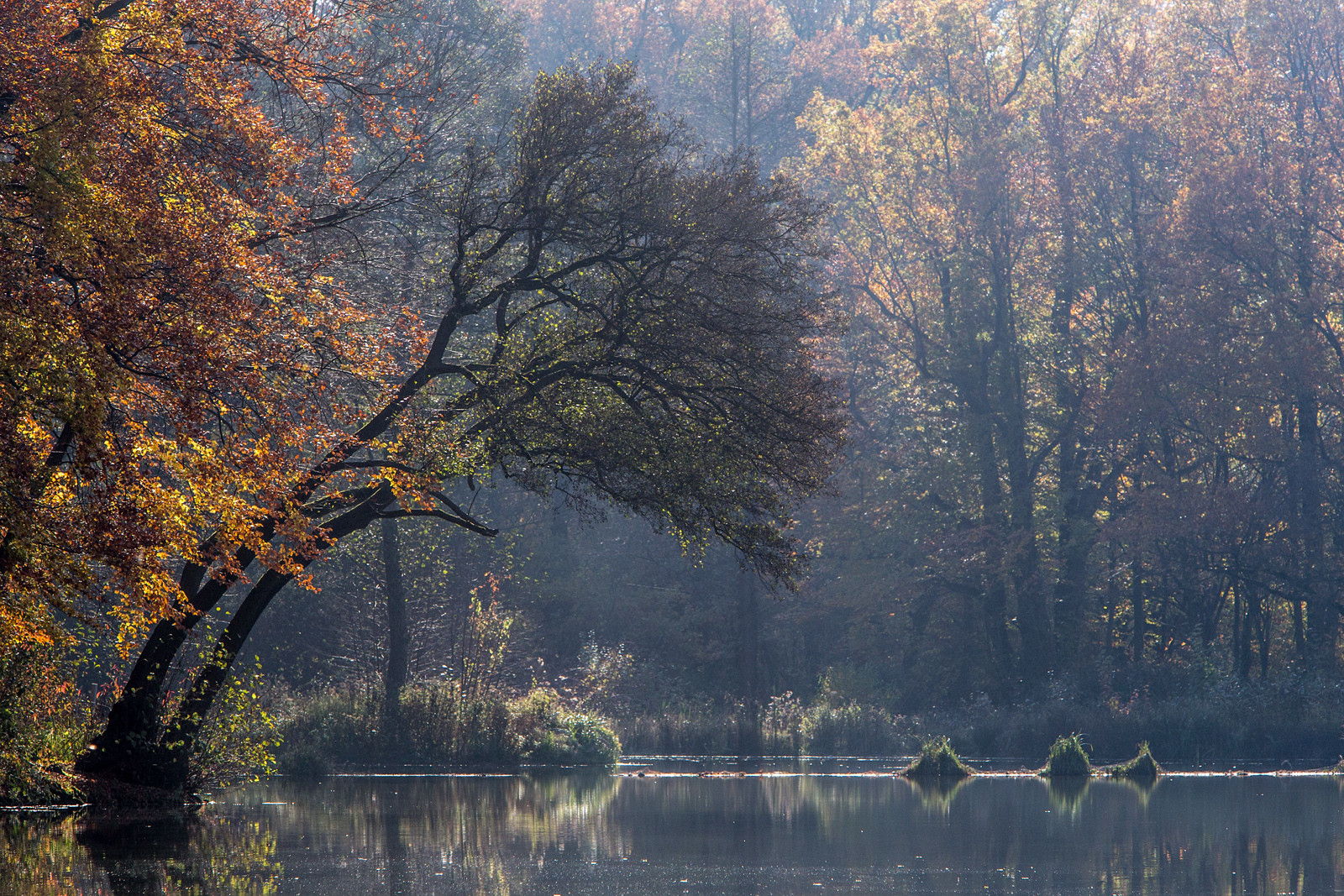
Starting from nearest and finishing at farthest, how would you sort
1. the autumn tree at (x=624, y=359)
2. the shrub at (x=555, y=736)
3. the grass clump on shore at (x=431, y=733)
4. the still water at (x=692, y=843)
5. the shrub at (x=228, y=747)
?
the still water at (x=692, y=843) < the shrub at (x=228, y=747) < the autumn tree at (x=624, y=359) < the grass clump on shore at (x=431, y=733) < the shrub at (x=555, y=736)

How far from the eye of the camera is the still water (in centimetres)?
1007

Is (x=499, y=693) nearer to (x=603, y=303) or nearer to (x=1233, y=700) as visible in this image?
(x=603, y=303)

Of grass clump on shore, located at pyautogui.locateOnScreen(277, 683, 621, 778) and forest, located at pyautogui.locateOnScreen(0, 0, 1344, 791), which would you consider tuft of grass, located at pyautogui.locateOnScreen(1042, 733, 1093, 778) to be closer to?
forest, located at pyautogui.locateOnScreen(0, 0, 1344, 791)

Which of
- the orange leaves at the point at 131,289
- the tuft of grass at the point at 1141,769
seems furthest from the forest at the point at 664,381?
the tuft of grass at the point at 1141,769

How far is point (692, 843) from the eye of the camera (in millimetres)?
12695

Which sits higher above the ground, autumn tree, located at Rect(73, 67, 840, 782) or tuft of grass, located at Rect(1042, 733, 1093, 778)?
autumn tree, located at Rect(73, 67, 840, 782)

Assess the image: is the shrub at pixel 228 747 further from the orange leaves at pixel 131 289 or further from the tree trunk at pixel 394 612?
the tree trunk at pixel 394 612

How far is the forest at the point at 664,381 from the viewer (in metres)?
10.8

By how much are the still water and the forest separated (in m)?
1.80

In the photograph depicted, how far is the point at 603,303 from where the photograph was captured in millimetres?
17109

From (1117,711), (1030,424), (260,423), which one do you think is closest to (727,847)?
(260,423)

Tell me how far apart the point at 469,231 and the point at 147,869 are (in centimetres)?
857

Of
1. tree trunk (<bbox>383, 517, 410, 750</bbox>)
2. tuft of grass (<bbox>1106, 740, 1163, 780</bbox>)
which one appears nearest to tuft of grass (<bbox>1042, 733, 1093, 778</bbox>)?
tuft of grass (<bbox>1106, 740, 1163, 780</bbox>)

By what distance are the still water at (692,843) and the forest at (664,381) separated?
5.91ft
